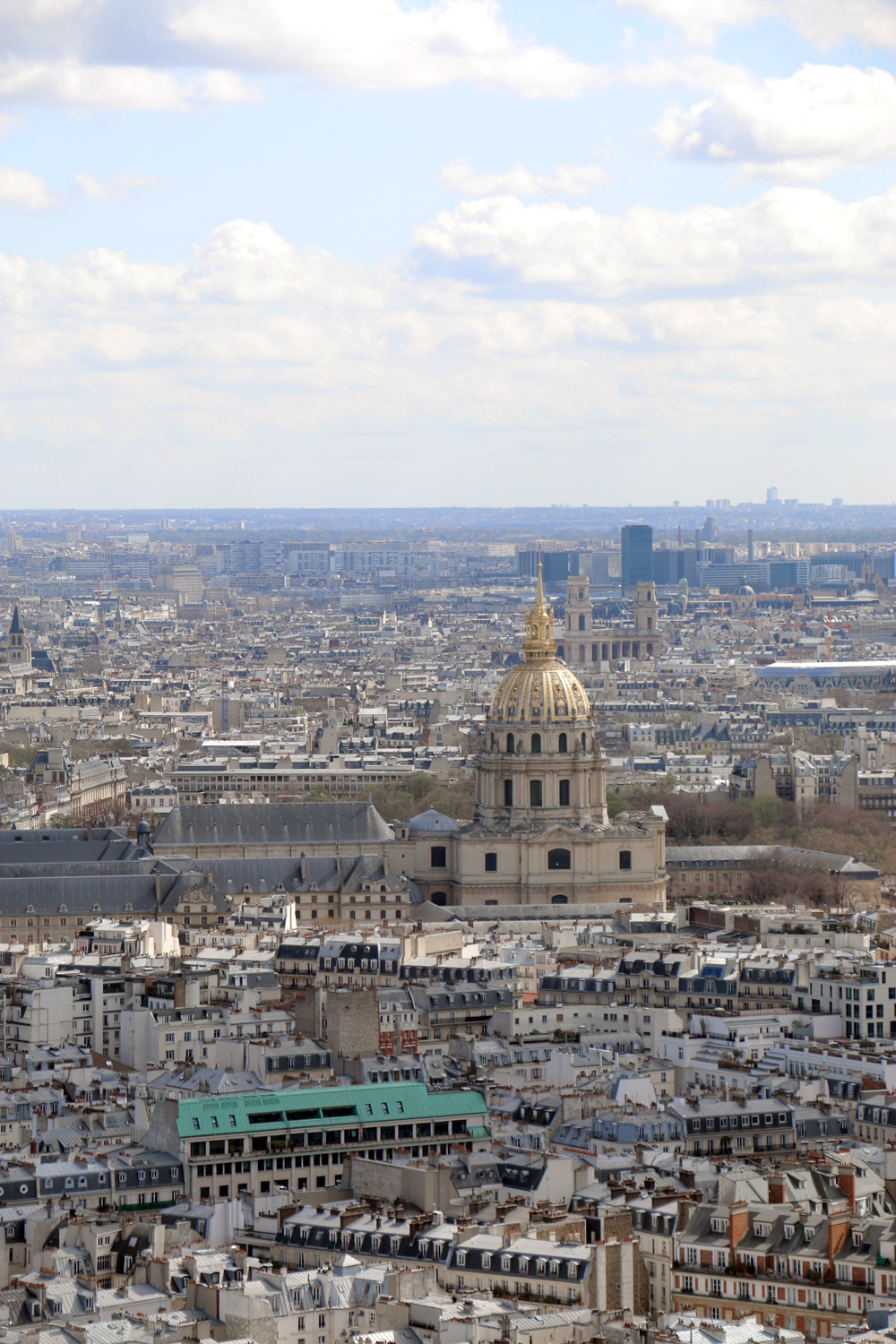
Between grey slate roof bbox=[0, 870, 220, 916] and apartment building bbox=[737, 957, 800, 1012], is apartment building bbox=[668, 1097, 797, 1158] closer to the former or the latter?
apartment building bbox=[737, 957, 800, 1012]

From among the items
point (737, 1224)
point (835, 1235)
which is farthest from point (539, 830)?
point (835, 1235)

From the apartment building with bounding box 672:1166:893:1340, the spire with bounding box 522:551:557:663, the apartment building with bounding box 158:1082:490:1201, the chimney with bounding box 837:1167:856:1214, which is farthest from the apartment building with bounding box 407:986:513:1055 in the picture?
the spire with bounding box 522:551:557:663

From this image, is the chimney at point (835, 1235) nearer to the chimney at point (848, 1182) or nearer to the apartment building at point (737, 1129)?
the chimney at point (848, 1182)

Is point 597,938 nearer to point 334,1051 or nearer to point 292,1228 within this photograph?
point 334,1051

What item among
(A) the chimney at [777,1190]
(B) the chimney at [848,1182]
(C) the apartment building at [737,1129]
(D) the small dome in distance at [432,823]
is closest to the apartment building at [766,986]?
(C) the apartment building at [737,1129]

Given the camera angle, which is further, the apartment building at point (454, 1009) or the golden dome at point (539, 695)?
the golden dome at point (539, 695)

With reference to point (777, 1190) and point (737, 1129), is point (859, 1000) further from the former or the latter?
point (777, 1190)

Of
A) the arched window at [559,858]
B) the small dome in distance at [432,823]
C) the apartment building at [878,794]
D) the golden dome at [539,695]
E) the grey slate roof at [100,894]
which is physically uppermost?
the golden dome at [539,695]

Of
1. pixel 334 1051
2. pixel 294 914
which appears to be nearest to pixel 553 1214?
pixel 334 1051
